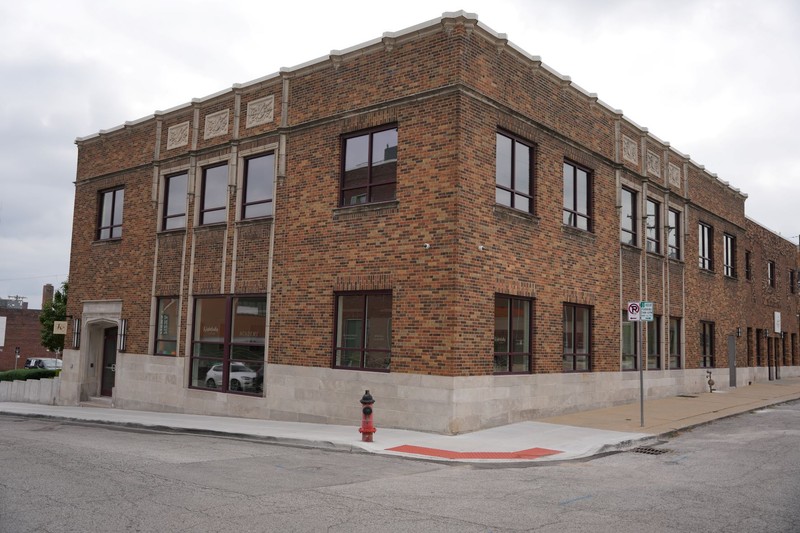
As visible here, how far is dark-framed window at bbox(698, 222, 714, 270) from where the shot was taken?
26484 mm

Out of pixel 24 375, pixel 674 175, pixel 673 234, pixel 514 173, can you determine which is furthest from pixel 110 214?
pixel 674 175

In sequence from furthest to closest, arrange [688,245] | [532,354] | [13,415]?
[688,245], [13,415], [532,354]

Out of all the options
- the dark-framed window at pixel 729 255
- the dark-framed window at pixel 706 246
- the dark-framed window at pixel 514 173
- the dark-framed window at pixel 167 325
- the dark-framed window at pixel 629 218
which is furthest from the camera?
the dark-framed window at pixel 729 255

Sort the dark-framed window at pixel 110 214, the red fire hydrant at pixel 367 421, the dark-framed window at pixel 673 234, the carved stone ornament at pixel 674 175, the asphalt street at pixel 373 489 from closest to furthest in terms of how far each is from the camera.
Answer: the asphalt street at pixel 373 489
the red fire hydrant at pixel 367 421
the dark-framed window at pixel 110 214
the dark-framed window at pixel 673 234
the carved stone ornament at pixel 674 175

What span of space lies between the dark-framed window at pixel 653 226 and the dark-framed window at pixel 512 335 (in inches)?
327

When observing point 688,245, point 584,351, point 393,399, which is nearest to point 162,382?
point 393,399

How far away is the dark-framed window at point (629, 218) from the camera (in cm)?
2122

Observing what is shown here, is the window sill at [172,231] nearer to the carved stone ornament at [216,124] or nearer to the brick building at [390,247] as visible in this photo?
the brick building at [390,247]

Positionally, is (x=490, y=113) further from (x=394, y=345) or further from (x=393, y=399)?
(x=393, y=399)

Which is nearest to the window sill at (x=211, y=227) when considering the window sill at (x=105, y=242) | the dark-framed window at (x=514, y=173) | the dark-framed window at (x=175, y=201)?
the dark-framed window at (x=175, y=201)

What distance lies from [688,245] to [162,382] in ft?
62.7

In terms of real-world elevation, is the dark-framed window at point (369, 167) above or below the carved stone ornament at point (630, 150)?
below

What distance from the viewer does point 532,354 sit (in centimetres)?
1633

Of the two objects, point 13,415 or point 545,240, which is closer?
point 545,240
